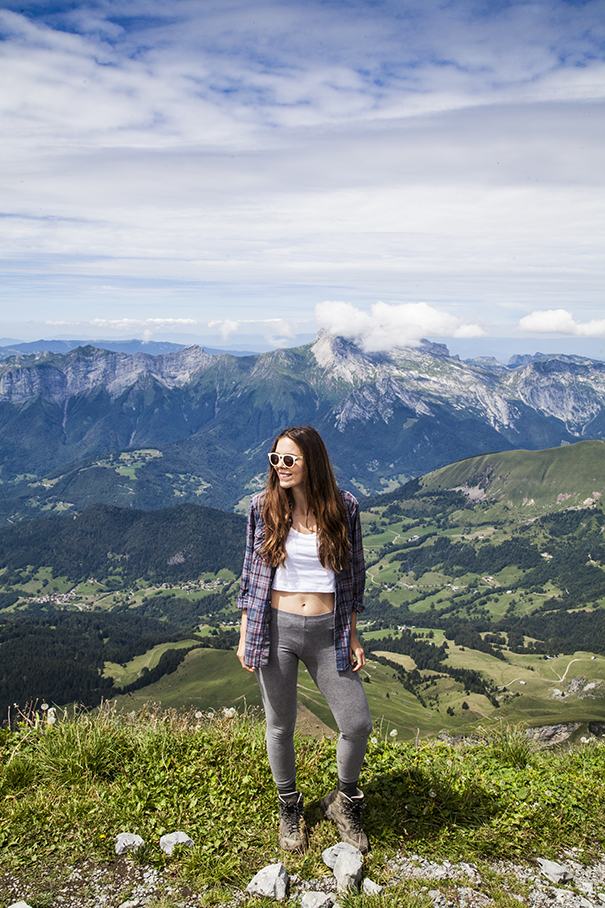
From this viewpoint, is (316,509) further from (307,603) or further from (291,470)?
(307,603)

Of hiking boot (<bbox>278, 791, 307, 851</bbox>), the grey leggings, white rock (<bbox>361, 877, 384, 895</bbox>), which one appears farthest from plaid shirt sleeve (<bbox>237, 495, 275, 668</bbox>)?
white rock (<bbox>361, 877, 384, 895</bbox>)

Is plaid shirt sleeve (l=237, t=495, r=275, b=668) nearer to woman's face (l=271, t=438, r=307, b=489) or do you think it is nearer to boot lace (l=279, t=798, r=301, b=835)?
woman's face (l=271, t=438, r=307, b=489)

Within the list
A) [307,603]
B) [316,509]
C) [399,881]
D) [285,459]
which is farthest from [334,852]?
[285,459]

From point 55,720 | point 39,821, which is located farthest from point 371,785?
point 55,720

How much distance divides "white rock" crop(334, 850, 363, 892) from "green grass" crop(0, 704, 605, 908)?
0.77 ft

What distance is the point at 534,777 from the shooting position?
776 centimetres

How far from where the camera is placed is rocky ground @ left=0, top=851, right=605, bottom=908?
17.5ft

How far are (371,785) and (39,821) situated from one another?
426cm

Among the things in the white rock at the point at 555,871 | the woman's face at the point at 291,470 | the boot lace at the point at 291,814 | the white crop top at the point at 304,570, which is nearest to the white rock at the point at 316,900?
the boot lace at the point at 291,814

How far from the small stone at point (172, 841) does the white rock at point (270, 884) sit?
0.95 metres

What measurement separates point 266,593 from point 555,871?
444cm

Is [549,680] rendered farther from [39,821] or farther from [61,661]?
[39,821]

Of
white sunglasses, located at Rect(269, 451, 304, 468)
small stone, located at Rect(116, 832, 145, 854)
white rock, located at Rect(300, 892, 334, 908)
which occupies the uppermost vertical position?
white sunglasses, located at Rect(269, 451, 304, 468)

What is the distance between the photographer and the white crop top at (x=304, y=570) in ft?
19.9
